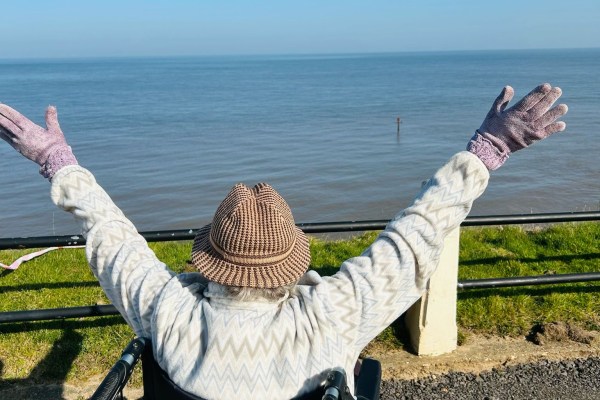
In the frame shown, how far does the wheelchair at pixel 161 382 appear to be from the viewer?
189 centimetres

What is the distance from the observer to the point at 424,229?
212 cm

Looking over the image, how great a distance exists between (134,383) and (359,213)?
30.4ft

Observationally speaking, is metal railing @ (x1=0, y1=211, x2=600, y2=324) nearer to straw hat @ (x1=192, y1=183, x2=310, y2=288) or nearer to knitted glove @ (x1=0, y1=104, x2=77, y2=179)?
knitted glove @ (x1=0, y1=104, x2=77, y2=179)

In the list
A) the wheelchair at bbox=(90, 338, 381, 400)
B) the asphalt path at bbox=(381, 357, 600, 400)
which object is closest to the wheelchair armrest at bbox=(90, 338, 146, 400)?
the wheelchair at bbox=(90, 338, 381, 400)

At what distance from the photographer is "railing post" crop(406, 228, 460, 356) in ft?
13.4

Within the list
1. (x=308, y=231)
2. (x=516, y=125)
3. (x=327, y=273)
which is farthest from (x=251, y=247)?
(x=327, y=273)

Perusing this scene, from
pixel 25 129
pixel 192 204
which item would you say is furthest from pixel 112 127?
pixel 25 129

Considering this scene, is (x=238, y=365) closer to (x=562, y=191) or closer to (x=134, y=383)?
(x=134, y=383)

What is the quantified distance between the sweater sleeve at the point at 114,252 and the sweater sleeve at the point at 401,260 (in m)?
0.62

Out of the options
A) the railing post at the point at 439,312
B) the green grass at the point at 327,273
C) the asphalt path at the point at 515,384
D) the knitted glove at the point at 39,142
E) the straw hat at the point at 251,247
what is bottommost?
the asphalt path at the point at 515,384

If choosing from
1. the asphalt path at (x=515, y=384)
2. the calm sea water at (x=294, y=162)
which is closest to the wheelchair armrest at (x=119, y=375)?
the asphalt path at (x=515, y=384)

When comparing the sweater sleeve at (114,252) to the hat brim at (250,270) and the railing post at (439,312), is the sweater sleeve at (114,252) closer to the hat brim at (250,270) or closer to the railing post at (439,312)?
the hat brim at (250,270)

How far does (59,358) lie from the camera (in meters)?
4.19

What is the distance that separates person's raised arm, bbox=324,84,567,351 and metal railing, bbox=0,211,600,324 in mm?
1912
